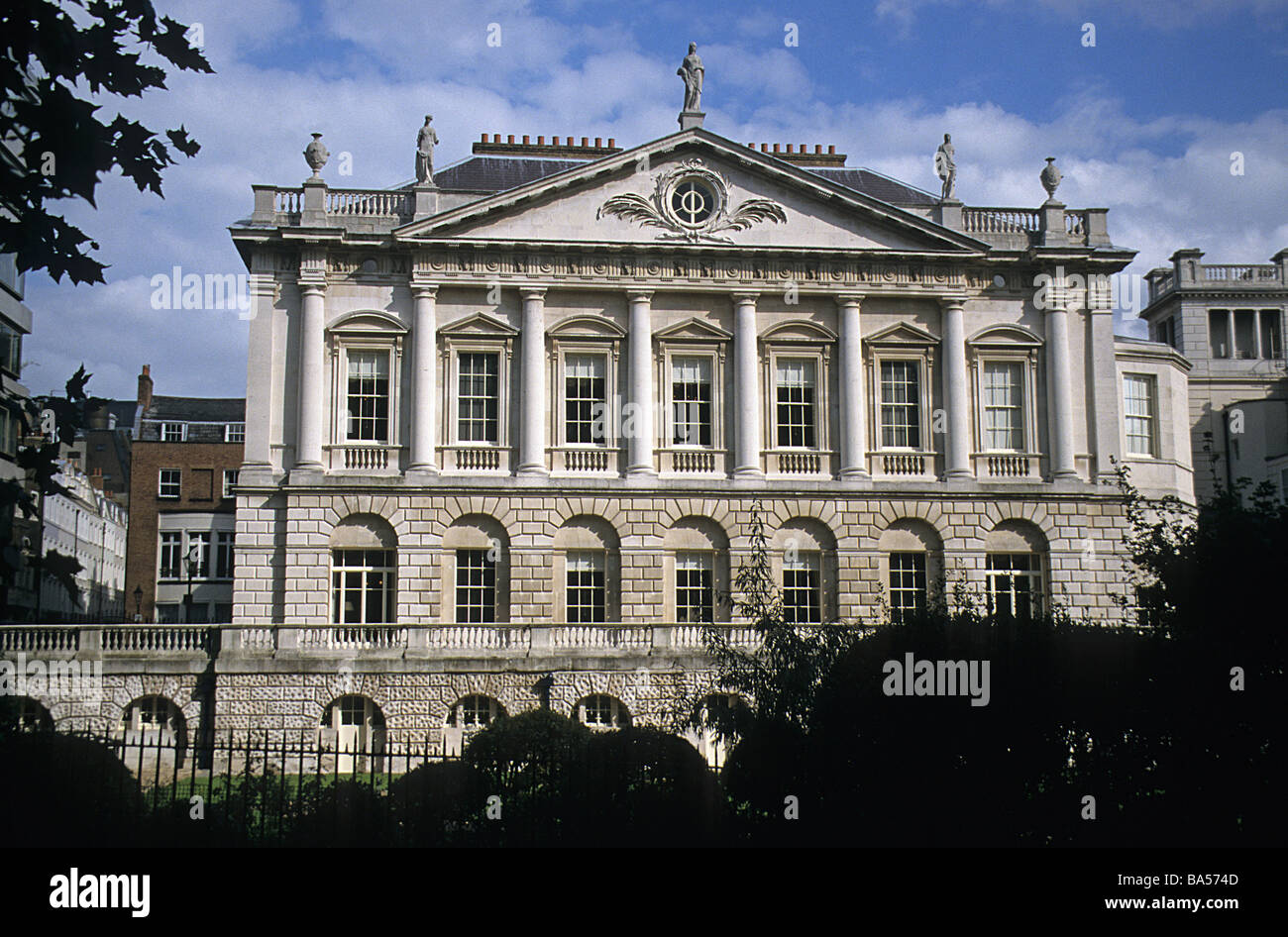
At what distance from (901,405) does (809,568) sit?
241 inches

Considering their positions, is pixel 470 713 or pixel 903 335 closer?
pixel 470 713

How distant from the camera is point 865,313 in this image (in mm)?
40062

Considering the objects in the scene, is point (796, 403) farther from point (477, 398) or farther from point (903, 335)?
point (477, 398)

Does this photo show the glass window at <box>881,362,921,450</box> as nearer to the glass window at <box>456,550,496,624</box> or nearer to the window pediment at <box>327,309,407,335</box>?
the glass window at <box>456,550,496,624</box>

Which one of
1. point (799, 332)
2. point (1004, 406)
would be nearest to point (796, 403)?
point (799, 332)

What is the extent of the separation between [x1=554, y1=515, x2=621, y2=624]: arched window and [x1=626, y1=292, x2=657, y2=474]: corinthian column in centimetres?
213

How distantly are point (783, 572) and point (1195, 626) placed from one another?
876 inches

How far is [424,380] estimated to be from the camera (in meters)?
37.8

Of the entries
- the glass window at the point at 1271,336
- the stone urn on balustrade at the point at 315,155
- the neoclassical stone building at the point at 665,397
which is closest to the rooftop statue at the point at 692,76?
the neoclassical stone building at the point at 665,397

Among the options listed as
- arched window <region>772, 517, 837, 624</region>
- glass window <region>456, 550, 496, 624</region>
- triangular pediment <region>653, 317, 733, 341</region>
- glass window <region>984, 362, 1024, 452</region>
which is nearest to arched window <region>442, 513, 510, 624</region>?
glass window <region>456, 550, 496, 624</region>

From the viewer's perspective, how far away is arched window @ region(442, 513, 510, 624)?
37.2 meters

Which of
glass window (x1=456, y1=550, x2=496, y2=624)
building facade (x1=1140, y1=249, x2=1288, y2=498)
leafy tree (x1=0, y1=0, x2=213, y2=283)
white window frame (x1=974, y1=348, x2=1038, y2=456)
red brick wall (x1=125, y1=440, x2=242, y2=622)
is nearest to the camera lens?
leafy tree (x1=0, y1=0, x2=213, y2=283)

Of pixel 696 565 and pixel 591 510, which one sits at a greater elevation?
pixel 591 510
